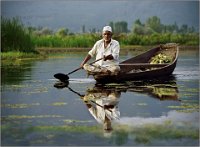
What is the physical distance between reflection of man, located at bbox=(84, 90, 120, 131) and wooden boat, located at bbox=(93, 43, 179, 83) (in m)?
1.34

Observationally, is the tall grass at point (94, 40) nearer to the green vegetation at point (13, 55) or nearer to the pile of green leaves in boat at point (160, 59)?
the green vegetation at point (13, 55)

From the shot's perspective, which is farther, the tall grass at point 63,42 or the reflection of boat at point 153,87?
the tall grass at point 63,42

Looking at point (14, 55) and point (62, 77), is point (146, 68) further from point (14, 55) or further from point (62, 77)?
point (14, 55)

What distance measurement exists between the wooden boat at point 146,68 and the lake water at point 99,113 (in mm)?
218

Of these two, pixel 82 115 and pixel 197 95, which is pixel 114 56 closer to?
pixel 197 95

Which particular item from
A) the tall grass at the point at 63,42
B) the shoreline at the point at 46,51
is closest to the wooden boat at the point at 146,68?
the shoreline at the point at 46,51

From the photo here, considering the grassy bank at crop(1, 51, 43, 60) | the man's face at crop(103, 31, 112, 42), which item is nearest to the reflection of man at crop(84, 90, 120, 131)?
the man's face at crop(103, 31, 112, 42)

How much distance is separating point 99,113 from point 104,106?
2.08ft

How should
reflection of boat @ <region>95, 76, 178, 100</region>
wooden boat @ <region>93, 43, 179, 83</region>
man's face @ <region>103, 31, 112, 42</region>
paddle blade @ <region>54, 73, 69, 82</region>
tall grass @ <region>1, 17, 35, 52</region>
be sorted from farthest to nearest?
tall grass @ <region>1, 17, 35, 52</region>, paddle blade @ <region>54, 73, 69, 82</region>, wooden boat @ <region>93, 43, 179, 83</region>, man's face @ <region>103, 31, 112, 42</region>, reflection of boat @ <region>95, 76, 178, 100</region>

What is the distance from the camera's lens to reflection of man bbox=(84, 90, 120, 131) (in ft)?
28.6

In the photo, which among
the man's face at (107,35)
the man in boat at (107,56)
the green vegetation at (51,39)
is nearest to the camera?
the man's face at (107,35)

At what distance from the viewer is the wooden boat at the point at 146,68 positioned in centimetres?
1305

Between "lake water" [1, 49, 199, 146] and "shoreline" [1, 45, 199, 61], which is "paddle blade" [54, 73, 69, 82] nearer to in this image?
"lake water" [1, 49, 199, 146]

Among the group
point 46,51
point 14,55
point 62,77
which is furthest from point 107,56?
point 46,51
